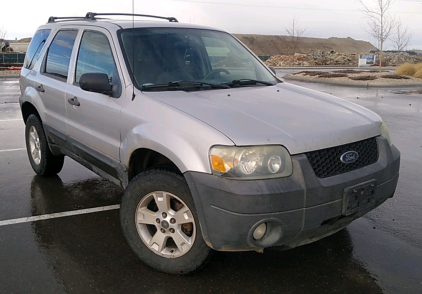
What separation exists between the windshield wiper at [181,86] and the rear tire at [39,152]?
2.36 meters

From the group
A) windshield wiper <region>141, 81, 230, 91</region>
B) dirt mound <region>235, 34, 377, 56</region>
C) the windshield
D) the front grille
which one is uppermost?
dirt mound <region>235, 34, 377, 56</region>

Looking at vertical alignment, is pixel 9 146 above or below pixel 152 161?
below

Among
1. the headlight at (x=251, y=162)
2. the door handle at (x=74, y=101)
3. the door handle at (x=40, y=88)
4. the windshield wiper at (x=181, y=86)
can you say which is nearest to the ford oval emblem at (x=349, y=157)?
the headlight at (x=251, y=162)

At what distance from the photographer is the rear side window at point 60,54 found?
4.86 metres

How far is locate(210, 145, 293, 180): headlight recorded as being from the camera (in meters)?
2.89

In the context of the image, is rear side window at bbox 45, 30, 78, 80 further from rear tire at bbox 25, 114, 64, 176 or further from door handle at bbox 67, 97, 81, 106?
rear tire at bbox 25, 114, 64, 176

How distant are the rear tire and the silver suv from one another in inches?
34.3

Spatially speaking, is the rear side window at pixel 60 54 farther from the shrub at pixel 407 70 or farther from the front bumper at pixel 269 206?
the shrub at pixel 407 70

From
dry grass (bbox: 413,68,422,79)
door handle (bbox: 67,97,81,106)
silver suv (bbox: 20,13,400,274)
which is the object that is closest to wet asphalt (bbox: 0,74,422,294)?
silver suv (bbox: 20,13,400,274)

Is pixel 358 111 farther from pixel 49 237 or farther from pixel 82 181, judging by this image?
pixel 82 181

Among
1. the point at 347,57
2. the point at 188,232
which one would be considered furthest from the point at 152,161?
Answer: the point at 347,57

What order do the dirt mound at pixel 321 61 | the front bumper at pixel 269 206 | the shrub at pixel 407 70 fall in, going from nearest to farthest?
the front bumper at pixel 269 206 → the shrub at pixel 407 70 → the dirt mound at pixel 321 61

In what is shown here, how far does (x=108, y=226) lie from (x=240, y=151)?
81.6 inches

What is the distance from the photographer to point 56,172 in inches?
235
